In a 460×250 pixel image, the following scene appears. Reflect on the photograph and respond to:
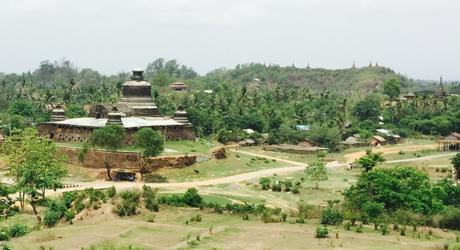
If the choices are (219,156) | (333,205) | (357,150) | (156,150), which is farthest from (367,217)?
(357,150)

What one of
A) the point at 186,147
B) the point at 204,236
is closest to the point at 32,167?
the point at 204,236

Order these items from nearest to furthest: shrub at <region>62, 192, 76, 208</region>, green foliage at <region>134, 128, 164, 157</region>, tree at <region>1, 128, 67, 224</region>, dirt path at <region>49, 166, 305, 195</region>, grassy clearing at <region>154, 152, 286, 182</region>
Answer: shrub at <region>62, 192, 76, 208</region>, tree at <region>1, 128, 67, 224</region>, dirt path at <region>49, 166, 305, 195</region>, green foliage at <region>134, 128, 164, 157</region>, grassy clearing at <region>154, 152, 286, 182</region>

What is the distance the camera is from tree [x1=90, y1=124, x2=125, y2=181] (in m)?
62.9

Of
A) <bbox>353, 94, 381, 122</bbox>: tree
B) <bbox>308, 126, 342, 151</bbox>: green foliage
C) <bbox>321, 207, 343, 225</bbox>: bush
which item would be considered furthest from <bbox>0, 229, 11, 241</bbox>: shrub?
<bbox>353, 94, 381, 122</bbox>: tree

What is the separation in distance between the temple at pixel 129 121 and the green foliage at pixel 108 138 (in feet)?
17.5

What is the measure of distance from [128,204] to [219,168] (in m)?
27.4

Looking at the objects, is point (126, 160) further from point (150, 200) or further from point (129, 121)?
point (150, 200)

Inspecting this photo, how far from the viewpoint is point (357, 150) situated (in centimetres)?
9412

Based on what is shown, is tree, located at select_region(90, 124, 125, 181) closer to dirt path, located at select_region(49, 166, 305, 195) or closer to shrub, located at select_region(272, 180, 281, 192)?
dirt path, located at select_region(49, 166, 305, 195)

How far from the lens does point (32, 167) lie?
48531mm

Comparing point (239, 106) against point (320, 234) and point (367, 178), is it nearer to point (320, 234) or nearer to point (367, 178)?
point (367, 178)

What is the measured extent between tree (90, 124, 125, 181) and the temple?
5.17 meters

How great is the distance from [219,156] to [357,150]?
28.8m

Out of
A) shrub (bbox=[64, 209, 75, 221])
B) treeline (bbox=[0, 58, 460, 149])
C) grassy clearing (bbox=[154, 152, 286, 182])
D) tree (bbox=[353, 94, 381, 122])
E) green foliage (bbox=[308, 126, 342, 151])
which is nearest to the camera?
shrub (bbox=[64, 209, 75, 221])
